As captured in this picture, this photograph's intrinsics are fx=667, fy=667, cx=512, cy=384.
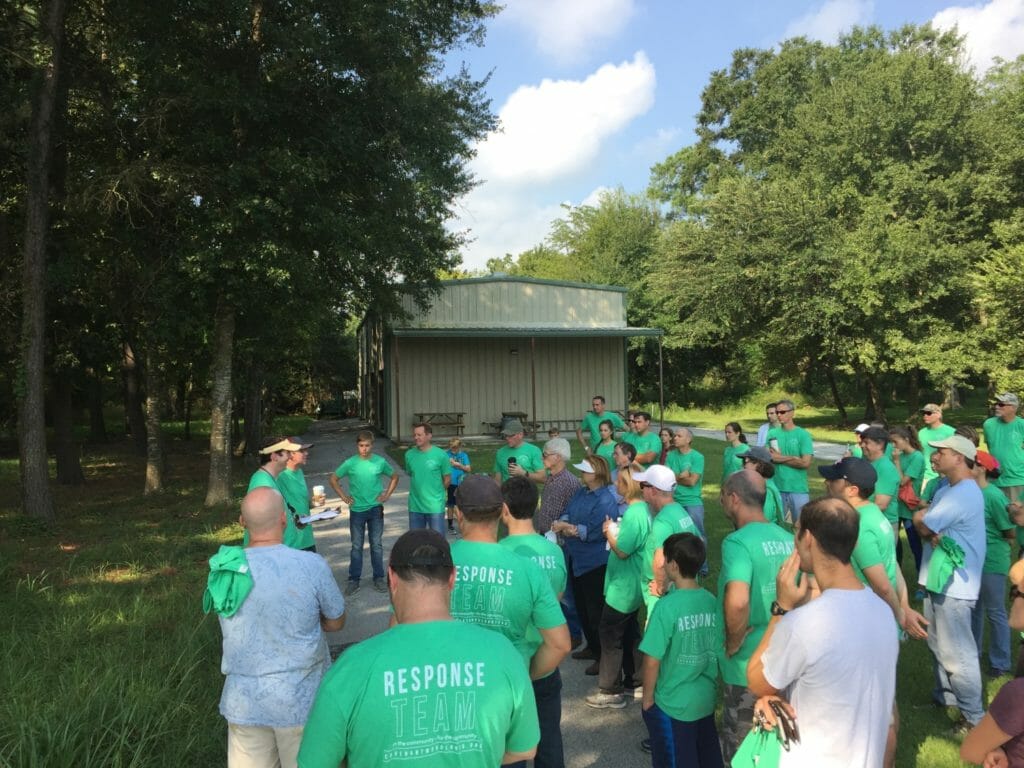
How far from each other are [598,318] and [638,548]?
23.3 metres

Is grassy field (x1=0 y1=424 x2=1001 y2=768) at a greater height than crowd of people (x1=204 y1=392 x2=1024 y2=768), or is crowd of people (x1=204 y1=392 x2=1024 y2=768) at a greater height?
crowd of people (x1=204 y1=392 x2=1024 y2=768)

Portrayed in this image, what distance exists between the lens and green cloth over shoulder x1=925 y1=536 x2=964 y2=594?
4.16 metres

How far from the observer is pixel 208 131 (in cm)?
1137

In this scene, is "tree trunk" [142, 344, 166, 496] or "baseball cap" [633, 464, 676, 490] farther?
"tree trunk" [142, 344, 166, 496]

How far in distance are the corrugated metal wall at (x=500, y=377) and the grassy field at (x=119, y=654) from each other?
14.1m

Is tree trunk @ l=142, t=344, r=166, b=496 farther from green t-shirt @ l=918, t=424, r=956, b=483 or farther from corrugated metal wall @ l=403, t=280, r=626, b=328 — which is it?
green t-shirt @ l=918, t=424, r=956, b=483

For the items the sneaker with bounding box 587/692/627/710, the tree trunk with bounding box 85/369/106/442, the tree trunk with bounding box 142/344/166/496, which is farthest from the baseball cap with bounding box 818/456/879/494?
the tree trunk with bounding box 85/369/106/442

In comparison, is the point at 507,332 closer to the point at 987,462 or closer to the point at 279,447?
the point at 279,447

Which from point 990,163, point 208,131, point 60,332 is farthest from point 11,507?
point 990,163

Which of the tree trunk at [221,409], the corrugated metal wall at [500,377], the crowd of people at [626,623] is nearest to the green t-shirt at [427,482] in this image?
the crowd of people at [626,623]

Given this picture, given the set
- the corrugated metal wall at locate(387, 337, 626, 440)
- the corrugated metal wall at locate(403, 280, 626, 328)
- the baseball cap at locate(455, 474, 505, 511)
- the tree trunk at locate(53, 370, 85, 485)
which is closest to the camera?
the baseball cap at locate(455, 474, 505, 511)

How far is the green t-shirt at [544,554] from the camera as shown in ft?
10.8

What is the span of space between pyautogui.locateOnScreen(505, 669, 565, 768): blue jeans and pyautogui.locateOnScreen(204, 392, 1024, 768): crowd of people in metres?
0.01

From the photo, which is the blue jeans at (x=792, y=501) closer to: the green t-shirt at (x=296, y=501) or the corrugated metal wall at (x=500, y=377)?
the green t-shirt at (x=296, y=501)
